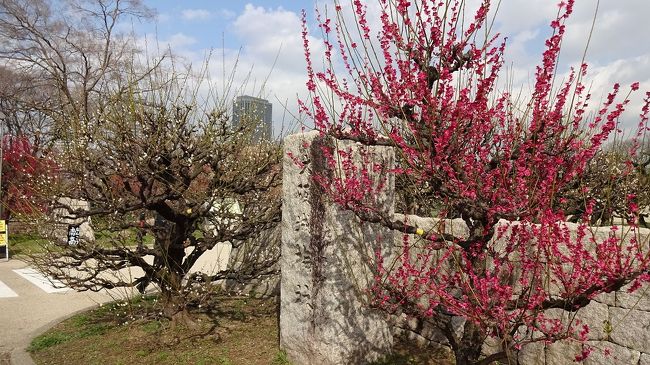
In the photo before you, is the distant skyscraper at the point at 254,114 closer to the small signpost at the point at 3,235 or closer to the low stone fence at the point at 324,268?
the low stone fence at the point at 324,268

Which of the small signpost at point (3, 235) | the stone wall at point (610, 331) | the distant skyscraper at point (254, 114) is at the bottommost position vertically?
the small signpost at point (3, 235)

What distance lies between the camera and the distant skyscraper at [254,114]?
6723 millimetres

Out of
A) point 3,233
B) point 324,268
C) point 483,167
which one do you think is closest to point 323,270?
point 324,268

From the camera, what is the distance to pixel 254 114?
6984 mm

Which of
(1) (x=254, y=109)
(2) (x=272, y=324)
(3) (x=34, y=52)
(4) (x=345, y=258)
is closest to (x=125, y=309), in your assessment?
(2) (x=272, y=324)

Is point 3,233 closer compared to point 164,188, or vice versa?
point 164,188

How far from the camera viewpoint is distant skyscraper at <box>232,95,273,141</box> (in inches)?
265

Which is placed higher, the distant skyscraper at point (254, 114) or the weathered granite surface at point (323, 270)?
the distant skyscraper at point (254, 114)

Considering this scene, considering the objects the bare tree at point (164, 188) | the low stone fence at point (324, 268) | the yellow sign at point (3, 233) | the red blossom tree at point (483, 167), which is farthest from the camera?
the yellow sign at point (3, 233)

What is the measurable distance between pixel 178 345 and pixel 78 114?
343cm

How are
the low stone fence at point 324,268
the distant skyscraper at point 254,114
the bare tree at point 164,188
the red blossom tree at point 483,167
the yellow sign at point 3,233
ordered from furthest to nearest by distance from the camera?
1. the yellow sign at point 3,233
2. the distant skyscraper at point 254,114
3. the bare tree at point 164,188
4. the low stone fence at point 324,268
5. the red blossom tree at point 483,167

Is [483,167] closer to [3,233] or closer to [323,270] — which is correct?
[323,270]

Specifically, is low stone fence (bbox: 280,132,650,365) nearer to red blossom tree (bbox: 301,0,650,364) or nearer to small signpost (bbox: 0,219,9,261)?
red blossom tree (bbox: 301,0,650,364)

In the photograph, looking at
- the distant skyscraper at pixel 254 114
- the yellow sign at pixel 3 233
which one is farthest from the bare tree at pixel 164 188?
the yellow sign at pixel 3 233
